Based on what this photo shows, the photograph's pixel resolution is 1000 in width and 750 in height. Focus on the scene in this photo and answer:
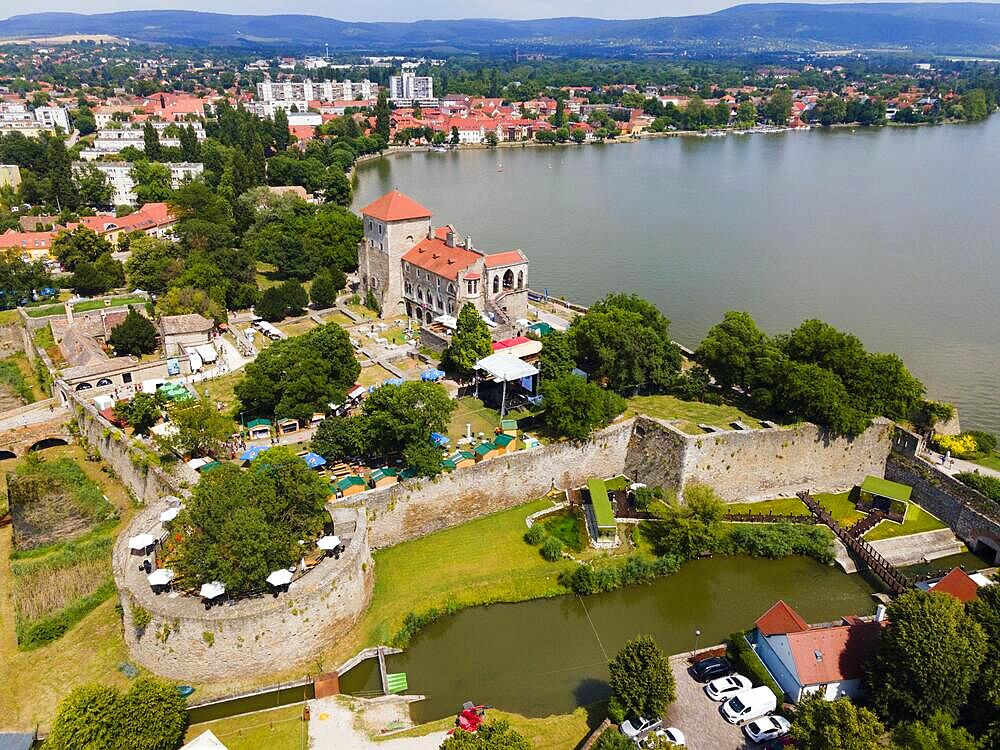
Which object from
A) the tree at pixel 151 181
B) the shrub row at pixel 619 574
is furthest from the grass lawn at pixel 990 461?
the tree at pixel 151 181

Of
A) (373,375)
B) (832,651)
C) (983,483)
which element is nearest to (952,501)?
(983,483)

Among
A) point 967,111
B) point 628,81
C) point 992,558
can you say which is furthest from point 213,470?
point 628,81

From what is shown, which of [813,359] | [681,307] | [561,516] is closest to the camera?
[561,516]

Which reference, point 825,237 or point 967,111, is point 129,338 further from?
point 967,111

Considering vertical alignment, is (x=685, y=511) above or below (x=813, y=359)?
below

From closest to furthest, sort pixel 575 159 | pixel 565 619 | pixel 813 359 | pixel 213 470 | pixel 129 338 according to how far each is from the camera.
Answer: pixel 565 619, pixel 213 470, pixel 813 359, pixel 129 338, pixel 575 159

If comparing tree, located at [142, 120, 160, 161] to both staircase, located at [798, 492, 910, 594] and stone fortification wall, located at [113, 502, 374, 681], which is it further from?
staircase, located at [798, 492, 910, 594]

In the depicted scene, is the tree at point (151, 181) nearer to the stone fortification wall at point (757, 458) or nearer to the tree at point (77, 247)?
the tree at point (77, 247)
